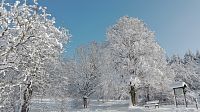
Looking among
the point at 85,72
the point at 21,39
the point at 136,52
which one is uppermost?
the point at 136,52

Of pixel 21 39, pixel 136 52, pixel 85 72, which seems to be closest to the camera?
pixel 21 39

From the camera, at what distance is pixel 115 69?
1321 inches

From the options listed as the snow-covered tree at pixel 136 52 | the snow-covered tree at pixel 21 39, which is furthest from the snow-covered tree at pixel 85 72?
the snow-covered tree at pixel 21 39

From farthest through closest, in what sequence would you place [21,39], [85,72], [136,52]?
1. [85,72]
2. [136,52]
3. [21,39]

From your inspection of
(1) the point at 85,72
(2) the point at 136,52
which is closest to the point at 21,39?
(2) the point at 136,52

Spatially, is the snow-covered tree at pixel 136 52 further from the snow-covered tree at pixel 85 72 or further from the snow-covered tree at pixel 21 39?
the snow-covered tree at pixel 21 39

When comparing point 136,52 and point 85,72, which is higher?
point 136,52

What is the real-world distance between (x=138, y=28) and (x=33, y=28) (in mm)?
27573

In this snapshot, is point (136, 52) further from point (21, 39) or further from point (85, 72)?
point (21, 39)

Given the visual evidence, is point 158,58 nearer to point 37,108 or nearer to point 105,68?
point 105,68

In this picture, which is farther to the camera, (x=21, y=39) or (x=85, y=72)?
(x=85, y=72)

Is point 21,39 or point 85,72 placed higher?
point 85,72

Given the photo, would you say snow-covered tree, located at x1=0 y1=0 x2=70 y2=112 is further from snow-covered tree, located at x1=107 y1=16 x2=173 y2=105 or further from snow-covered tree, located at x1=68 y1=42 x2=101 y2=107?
snow-covered tree, located at x1=68 y1=42 x2=101 y2=107

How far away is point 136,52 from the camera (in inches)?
1291
